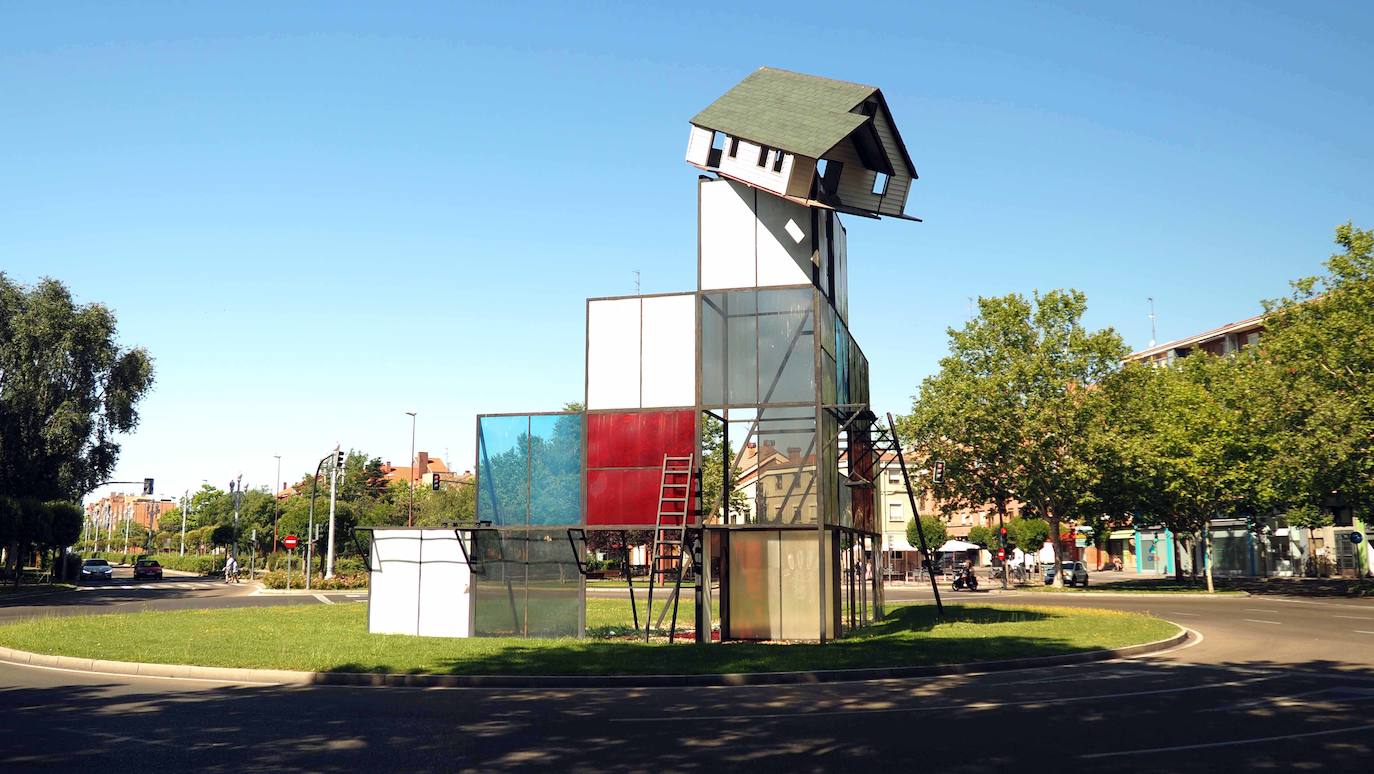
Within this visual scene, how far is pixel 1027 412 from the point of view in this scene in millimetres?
58625

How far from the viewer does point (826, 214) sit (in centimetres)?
2761

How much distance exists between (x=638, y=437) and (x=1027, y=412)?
38.9 m

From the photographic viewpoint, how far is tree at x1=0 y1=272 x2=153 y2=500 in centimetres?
5575

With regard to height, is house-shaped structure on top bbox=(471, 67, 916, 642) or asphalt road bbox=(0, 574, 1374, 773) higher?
house-shaped structure on top bbox=(471, 67, 916, 642)

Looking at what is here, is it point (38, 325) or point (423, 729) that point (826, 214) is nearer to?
point (423, 729)

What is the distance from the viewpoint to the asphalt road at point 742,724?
390 inches

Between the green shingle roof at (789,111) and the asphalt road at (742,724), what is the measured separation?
47.6 ft

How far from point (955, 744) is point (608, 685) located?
711cm

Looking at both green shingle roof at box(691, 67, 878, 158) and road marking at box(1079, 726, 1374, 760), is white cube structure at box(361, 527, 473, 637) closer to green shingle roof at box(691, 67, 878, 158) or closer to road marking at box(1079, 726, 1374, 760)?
green shingle roof at box(691, 67, 878, 158)

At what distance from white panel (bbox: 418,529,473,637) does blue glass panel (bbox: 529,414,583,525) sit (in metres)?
2.23

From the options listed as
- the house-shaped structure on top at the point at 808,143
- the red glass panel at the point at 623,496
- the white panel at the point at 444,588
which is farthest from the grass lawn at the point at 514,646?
the house-shaped structure on top at the point at 808,143

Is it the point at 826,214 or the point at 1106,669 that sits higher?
the point at 826,214

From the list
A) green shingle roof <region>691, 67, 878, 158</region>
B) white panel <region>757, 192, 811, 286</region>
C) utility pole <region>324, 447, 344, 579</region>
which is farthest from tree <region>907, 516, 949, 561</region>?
white panel <region>757, 192, 811, 286</region>

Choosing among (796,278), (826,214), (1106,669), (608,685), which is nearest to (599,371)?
(796,278)
